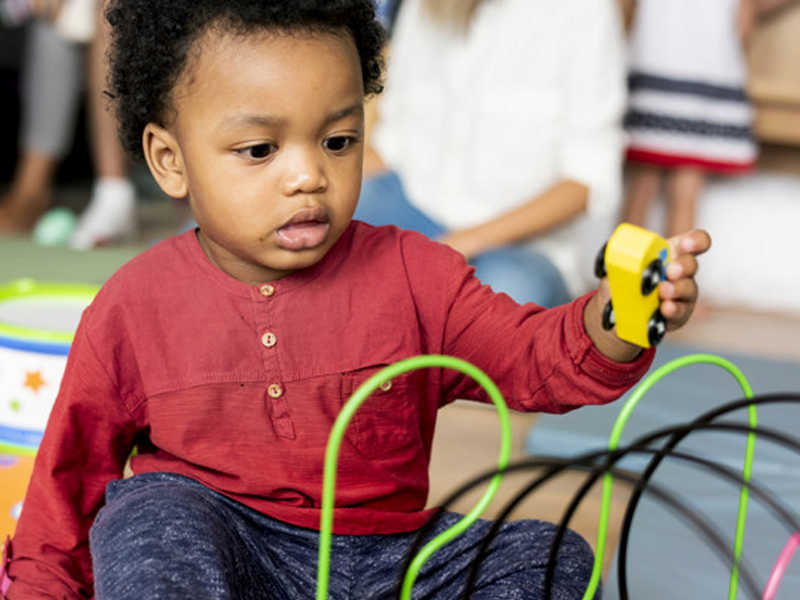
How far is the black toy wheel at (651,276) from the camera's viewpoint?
54cm

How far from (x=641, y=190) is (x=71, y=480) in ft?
5.11

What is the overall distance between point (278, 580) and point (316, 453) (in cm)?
9

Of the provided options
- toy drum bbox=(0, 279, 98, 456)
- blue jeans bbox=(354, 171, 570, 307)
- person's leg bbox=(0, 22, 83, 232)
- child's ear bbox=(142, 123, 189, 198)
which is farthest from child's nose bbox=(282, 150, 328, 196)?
person's leg bbox=(0, 22, 83, 232)

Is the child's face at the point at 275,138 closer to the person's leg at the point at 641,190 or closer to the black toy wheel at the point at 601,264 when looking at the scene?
the black toy wheel at the point at 601,264

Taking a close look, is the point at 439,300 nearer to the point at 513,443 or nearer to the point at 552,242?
the point at 513,443

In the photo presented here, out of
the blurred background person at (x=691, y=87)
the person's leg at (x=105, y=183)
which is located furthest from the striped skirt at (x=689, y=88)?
the person's leg at (x=105, y=183)

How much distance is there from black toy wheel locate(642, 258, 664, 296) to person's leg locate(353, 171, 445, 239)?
115 centimetres

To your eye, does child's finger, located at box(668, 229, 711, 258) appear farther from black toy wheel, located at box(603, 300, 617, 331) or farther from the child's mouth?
the child's mouth

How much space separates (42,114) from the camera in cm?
244

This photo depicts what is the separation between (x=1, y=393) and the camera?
42.8 inches

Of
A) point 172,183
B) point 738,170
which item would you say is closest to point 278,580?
point 172,183

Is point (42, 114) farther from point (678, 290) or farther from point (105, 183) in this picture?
point (678, 290)

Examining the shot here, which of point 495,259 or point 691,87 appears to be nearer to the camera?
point 495,259

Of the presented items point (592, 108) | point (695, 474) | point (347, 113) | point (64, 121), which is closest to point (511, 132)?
point (592, 108)
